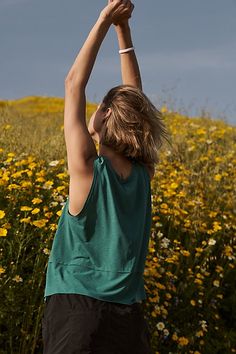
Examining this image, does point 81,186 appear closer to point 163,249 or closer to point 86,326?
point 86,326

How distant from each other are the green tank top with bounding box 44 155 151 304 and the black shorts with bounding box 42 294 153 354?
0.10 feet

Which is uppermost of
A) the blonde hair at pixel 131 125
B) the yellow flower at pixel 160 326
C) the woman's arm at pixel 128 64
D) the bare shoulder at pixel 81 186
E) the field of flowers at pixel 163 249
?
the woman's arm at pixel 128 64

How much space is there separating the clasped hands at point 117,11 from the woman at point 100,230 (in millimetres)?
44

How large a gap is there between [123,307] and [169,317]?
2.52m

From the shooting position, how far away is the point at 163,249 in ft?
16.9

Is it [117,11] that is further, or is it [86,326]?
[117,11]

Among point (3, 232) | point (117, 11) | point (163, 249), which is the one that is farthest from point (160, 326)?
point (117, 11)

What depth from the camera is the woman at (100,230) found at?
7.36 ft

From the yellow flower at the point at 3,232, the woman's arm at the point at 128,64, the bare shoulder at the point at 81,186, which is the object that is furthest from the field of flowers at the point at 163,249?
the bare shoulder at the point at 81,186

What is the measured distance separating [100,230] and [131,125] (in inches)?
15.1

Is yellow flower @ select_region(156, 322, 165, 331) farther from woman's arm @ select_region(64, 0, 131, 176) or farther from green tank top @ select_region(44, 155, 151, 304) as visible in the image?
woman's arm @ select_region(64, 0, 131, 176)

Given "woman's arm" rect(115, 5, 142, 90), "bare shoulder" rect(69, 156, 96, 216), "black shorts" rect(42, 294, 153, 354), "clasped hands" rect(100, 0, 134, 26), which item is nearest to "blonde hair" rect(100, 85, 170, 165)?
"bare shoulder" rect(69, 156, 96, 216)

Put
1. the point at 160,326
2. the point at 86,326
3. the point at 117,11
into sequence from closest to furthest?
the point at 86,326 → the point at 117,11 → the point at 160,326

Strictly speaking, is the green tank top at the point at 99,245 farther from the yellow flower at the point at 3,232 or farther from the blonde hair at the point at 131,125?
the yellow flower at the point at 3,232
